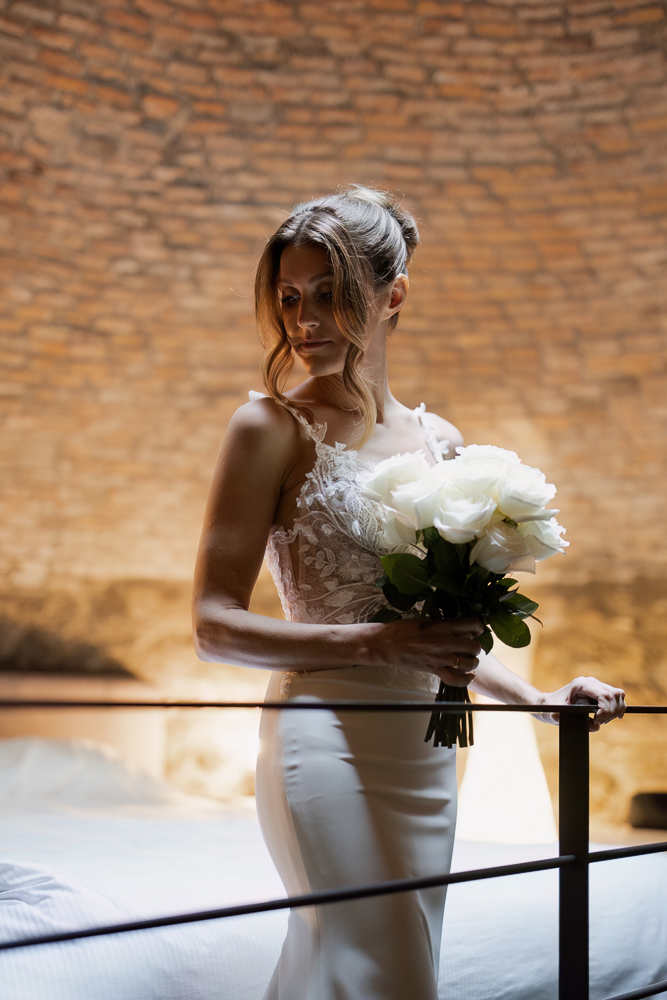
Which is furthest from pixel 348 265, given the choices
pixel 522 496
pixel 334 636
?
pixel 334 636

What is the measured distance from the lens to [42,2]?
4.13 meters

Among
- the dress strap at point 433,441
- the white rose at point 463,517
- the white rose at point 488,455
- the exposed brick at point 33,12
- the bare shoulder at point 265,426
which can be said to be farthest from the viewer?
the exposed brick at point 33,12

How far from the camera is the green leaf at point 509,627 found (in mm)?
1289

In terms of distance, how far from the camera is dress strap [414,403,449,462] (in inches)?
66.4

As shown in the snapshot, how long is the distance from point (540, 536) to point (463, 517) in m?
0.14

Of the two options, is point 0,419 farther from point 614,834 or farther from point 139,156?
point 614,834

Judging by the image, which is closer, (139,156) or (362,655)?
(362,655)

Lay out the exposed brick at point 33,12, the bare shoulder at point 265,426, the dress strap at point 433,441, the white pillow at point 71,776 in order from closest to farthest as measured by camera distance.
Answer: the bare shoulder at point 265,426 < the dress strap at point 433,441 < the white pillow at point 71,776 < the exposed brick at point 33,12

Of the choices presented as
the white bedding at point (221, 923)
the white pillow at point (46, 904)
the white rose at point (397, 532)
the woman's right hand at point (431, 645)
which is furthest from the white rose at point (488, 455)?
the white pillow at point (46, 904)

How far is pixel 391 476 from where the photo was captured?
1.30 metres

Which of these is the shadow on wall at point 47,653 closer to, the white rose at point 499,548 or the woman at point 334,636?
the woman at point 334,636

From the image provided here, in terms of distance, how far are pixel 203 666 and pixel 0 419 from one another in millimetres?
1572

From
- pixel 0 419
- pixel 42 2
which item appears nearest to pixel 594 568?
pixel 0 419

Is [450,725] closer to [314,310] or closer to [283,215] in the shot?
[314,310]
